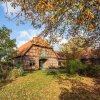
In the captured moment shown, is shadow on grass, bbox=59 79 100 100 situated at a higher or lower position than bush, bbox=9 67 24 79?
lower

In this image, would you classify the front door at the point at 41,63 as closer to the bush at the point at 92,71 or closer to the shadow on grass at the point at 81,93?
the bush at the point at 92,71

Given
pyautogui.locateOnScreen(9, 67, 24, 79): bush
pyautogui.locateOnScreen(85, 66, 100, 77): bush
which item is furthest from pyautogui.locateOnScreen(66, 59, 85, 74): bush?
pyautogui.locateOnScreen(9, 67, 24, 79): bush

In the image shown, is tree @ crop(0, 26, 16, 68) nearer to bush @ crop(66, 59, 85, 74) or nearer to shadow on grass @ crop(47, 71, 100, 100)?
bush @ crop(66, 59, 85, 74)

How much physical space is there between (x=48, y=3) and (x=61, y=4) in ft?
2.48

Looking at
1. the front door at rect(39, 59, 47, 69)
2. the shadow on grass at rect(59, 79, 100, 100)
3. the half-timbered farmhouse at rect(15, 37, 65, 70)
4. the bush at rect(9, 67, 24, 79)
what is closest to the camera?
the shadow on grass at rect(59, 79, 100, 100)

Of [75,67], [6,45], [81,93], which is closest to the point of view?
[81,93]

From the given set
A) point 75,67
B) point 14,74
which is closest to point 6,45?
point 14,74

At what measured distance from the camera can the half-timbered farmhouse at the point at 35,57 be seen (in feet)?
150

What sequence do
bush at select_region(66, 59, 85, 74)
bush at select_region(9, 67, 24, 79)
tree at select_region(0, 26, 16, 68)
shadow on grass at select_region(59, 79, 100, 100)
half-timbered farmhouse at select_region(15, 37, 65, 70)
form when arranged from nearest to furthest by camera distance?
shadow on grass at select_region(59, 79, 100, 100), bush at select_region(9, 67, 24, 79), bush at select_region(66, 59, 85, 74), tree at select_region(0, 26, 16, 68), half-timbered farmhouse at select_region(15, 37, 65, 70)

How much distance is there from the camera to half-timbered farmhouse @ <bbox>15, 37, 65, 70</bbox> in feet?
150

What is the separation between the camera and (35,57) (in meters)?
48.2

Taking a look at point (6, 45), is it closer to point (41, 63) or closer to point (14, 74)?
point (14, 74)

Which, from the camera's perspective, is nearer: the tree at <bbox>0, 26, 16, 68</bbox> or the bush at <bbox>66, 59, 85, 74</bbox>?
the bush at <bbox>66, 59, 85, 74</bbox>

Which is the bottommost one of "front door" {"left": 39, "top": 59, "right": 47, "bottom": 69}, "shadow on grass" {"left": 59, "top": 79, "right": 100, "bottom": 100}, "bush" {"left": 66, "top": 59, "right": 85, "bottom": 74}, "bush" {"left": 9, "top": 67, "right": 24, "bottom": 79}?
"shadow on grass" {"left": 59, "top": 79, "right": 100, "bottom": 100}
